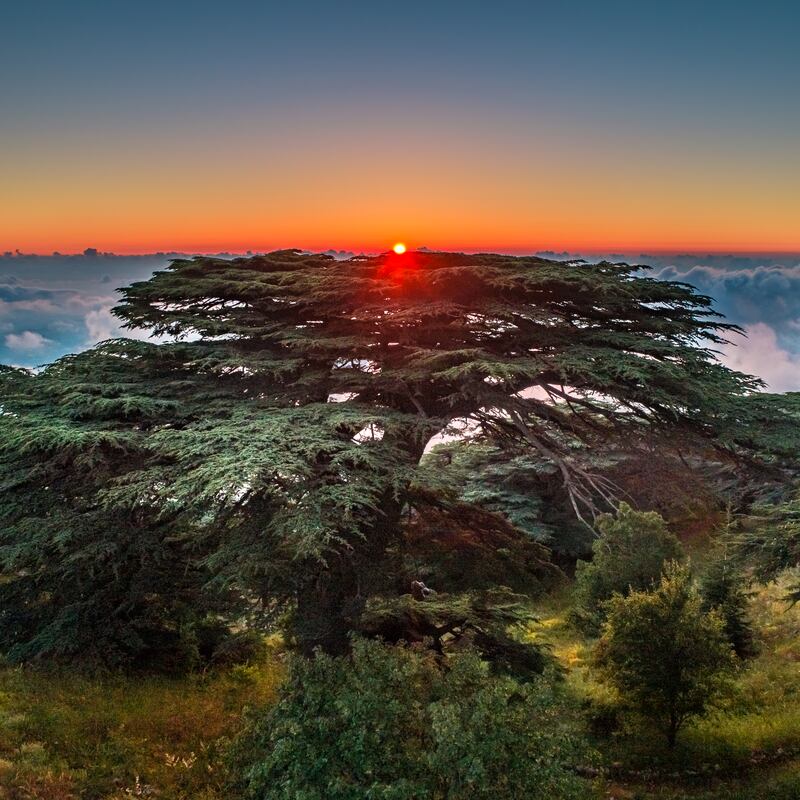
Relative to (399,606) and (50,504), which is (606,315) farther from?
(50,504)

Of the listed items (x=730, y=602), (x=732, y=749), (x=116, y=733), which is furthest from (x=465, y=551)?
A: (x=730, y=602)

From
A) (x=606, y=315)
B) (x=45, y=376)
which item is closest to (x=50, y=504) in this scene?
(x=45, y=376)

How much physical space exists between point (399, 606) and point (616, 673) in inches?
183

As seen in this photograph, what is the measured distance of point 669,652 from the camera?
32.6 ft

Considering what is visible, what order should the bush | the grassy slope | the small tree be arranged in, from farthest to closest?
the small tree
the grassy slope
the bush

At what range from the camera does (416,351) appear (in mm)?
9133

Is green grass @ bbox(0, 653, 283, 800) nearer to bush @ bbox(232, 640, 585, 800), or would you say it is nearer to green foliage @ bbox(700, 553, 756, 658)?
bush @ bbox(232, 640, 585, 800)

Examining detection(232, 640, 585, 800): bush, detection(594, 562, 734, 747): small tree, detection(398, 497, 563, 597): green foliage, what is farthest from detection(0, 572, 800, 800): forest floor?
detection(232, 640, 585, 800): bush

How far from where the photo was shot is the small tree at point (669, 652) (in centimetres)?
979

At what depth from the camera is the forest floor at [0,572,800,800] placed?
7934 mm

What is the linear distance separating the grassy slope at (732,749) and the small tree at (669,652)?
2.64 ft

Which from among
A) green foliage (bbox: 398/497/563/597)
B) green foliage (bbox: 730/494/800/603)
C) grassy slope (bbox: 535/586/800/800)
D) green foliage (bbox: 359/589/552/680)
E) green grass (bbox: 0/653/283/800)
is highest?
green foliage (bbox: 730/494/800/603)

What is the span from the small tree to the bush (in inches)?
192

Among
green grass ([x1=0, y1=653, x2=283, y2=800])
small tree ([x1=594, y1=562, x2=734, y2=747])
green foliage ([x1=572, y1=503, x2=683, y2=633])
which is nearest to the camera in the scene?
green grass ([x1=0, y1=653, x2=283, y2=800])
